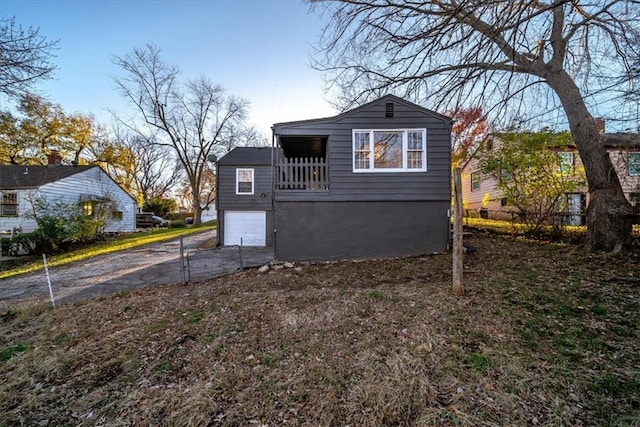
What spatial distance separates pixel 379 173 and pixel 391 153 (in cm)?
75

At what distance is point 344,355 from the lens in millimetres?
3426

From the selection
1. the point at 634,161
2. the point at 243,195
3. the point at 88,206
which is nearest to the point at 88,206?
the point at 88,206

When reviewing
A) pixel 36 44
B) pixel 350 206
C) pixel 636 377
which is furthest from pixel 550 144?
pixel 36 44

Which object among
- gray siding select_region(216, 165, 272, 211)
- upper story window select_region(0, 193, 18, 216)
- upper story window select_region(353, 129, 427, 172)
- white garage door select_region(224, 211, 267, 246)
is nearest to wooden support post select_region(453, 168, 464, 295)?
upper story window select_region(353, 129, 427, 172)

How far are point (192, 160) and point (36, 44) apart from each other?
69.1ft

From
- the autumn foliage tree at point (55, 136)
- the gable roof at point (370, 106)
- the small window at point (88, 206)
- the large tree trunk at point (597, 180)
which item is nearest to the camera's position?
the large tree trunk at point (597, 180)

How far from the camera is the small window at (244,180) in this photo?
14609mm

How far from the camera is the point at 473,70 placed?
562 cm

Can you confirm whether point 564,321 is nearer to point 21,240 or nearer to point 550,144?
point 550,144

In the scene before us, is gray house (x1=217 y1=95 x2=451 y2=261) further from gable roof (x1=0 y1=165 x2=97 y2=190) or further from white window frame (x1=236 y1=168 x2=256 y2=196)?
gable roof (x1=0 y1=165 x2=97 y2=190)

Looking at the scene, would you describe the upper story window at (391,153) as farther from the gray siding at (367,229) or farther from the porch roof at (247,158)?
the porch roof at (247,158)

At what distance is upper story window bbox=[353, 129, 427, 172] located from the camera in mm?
8203

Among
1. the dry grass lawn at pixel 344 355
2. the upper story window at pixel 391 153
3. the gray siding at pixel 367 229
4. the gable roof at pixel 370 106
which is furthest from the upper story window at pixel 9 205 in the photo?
the upper story window at pixel 391 153

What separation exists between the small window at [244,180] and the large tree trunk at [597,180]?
12115 millimetres
